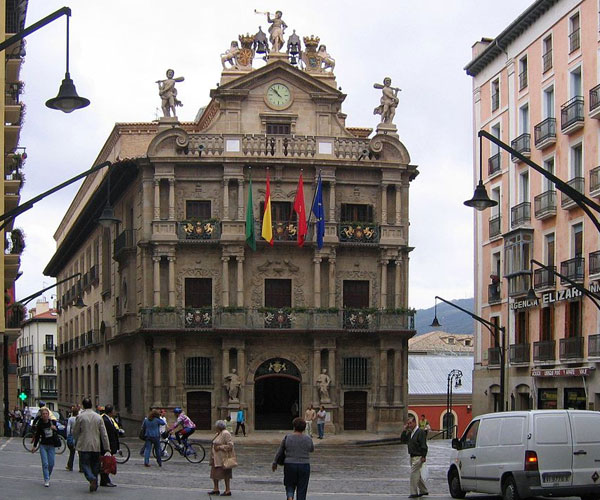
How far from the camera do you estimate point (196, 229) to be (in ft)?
170

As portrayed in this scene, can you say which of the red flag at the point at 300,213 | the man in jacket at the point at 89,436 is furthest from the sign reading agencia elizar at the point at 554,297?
the man in jacket at the point at 89,436

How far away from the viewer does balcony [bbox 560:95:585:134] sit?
139 feet

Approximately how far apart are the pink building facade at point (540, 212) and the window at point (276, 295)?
8516mm

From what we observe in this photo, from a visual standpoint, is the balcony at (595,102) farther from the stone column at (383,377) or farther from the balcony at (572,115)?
the stone column at (383,377)

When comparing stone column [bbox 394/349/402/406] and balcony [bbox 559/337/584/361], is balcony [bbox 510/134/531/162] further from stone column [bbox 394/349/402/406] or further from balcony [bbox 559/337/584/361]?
stone column [bbox 394/349/402/406]

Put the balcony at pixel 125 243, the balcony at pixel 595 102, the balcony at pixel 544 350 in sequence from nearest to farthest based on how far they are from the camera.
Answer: the balcony at pixel 595 102
the balcony at pixel 544 350
the balcony at pixel 125 243

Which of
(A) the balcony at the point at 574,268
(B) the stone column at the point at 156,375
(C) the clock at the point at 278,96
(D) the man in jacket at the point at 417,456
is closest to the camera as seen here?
(D) the man in jacket at the point at 417,456

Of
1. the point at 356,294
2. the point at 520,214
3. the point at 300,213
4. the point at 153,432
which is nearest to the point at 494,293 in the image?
the point at 520,214

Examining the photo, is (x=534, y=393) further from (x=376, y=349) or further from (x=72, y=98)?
(x=72, y=98)

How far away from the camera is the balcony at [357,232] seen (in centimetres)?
5247

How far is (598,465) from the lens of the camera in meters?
20.5

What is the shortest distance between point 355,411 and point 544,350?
11152 millimetres

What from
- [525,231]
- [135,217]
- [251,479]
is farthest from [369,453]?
[135,217]

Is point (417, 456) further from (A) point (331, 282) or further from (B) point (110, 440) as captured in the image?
(A) point (331, 282)
